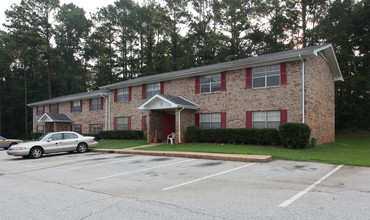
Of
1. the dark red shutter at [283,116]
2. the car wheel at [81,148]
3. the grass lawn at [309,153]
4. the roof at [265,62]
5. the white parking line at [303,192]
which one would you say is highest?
the roof at [265,62]

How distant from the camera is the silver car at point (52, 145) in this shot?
14.6 meters

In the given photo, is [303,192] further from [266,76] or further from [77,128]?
[77,128]

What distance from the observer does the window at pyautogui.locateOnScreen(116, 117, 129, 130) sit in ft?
82.8

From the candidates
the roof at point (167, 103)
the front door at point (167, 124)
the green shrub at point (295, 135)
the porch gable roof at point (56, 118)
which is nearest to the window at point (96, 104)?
the porch gable roof at point (56, 118)

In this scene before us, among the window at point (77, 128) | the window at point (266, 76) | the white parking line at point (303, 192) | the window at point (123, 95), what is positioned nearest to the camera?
the white parking line at point (303, 192)

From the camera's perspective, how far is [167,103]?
19.0m

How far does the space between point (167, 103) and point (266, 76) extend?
6865mm

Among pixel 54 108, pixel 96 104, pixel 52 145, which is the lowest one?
pixel 52 145

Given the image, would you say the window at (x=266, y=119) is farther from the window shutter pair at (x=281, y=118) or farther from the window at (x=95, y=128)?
the window at (x=95, y=128)

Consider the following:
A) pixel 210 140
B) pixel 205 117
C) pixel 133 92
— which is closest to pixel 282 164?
pixel 210 140

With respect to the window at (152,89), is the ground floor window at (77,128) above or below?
below

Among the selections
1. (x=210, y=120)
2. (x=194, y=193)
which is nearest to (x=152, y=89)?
(x=210, y=120)

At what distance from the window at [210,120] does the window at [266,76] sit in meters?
3.46

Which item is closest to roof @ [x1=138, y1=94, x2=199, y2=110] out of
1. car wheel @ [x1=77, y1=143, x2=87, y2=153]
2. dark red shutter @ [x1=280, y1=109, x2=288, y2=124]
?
car wheel @ [x1=77, y1=143, x2=87, y2=153]
